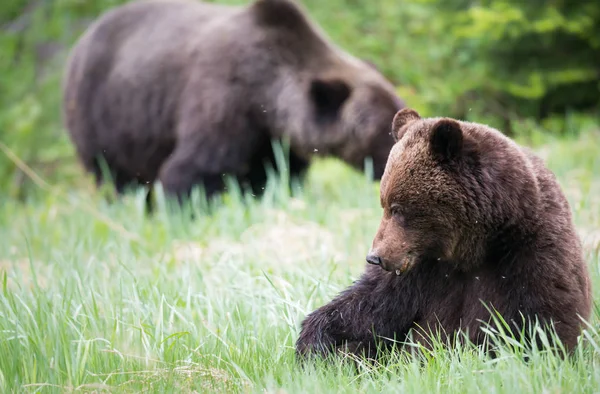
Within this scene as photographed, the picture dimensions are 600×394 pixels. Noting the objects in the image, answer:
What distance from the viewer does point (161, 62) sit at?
350 inches

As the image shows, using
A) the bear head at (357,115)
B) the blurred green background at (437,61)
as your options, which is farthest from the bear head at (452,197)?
the blurred green background at (437,61)

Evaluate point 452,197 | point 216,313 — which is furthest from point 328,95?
point 452,197

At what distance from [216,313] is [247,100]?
4.21 m

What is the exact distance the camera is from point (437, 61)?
1166cm

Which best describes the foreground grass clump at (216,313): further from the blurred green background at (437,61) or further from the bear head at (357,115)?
the blurred green background at (437,61)

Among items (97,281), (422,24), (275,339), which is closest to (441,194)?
(275,339)

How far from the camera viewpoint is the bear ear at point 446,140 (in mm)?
3230

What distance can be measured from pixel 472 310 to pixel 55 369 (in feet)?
6.10

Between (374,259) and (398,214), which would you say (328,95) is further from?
(374,259)

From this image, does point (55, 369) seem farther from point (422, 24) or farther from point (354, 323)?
point (422, 24)

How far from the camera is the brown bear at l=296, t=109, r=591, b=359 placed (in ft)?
10.7

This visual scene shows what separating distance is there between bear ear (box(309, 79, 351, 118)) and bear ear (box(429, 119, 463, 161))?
461 centimetres

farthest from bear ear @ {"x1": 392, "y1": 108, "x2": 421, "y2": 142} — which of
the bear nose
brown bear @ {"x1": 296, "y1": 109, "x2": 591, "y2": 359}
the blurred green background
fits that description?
the blurred green background

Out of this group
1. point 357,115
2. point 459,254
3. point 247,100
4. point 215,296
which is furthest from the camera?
point 247,100
